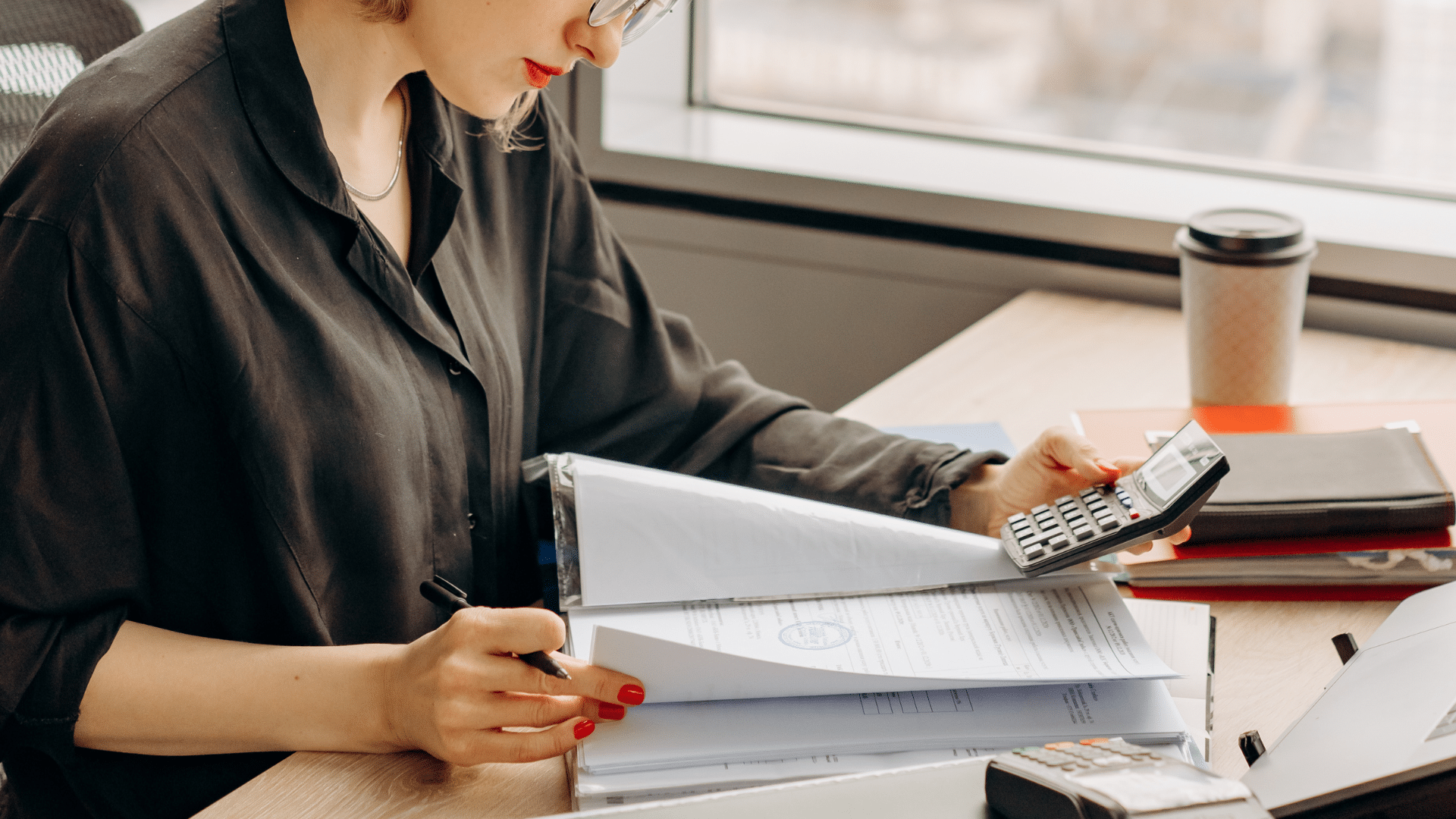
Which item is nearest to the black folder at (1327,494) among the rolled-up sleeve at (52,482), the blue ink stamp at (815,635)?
the blue ink stamp at (815,635)

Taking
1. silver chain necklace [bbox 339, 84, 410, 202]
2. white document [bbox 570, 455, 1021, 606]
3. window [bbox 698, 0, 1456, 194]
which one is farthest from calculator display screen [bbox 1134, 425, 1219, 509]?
window [bbox 698, 0, 1456, 194]

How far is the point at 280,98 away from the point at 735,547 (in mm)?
418

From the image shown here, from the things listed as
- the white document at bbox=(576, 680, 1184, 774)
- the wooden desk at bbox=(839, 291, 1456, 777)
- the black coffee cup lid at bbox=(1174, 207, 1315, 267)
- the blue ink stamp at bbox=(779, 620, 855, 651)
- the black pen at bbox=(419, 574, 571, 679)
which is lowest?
the wooden desk at bbox=(839, 291, 1456, 777)

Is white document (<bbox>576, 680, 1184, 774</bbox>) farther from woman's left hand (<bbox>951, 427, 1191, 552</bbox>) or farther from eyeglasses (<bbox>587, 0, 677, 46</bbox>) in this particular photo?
eyeglasses (<bbox>587, 0, 677, 46</bbox>)

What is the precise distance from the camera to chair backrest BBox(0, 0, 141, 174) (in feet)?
3.31

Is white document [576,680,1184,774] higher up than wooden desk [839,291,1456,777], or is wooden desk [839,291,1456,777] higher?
white document [576,680,1184,774]

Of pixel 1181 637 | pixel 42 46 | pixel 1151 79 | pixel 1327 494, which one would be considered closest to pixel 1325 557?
pixel 1327 494

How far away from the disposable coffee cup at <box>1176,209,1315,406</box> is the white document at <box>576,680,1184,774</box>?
0.63 metres

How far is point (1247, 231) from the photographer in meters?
1.25

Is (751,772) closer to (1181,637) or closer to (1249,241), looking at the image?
(1181,637)

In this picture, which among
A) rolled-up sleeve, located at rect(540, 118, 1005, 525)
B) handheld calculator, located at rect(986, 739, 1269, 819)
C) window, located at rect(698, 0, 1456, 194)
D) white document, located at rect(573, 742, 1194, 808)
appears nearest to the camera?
handheld calculator, located at rect(986, 739, 1269, 819)

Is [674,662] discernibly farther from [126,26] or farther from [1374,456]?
[126,26]

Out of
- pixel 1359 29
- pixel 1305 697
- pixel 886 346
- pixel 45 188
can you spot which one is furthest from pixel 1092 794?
pixel 1359 29

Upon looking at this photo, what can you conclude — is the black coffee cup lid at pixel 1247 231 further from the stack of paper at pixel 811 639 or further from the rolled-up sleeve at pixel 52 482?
the rolled-up sleeve at pixel 52 482
